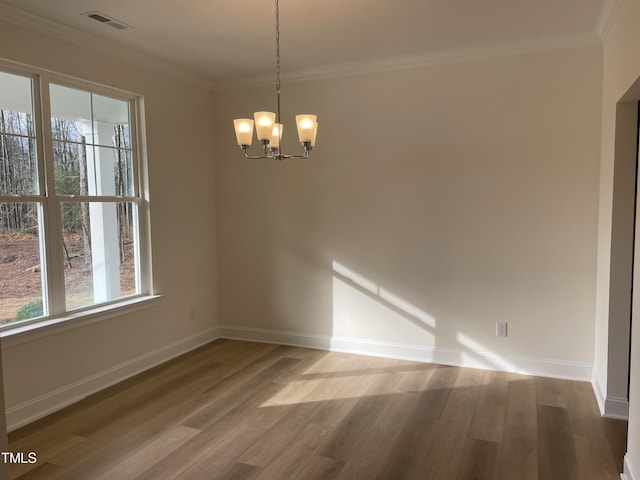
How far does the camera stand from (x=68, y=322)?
3355 millimetres

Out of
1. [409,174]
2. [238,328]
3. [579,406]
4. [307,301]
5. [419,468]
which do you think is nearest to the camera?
[419,468]

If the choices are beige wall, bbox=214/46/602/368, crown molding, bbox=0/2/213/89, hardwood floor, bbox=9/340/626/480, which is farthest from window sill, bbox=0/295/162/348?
crown molding, bbox=0/2/213/89

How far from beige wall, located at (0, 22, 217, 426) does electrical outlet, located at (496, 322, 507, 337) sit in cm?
281

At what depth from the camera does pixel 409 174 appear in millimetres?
4164

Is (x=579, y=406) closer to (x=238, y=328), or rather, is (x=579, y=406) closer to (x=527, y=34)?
(x=527, y=34)

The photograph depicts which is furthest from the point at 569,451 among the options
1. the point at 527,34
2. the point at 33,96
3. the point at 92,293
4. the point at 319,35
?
the point at 33,96

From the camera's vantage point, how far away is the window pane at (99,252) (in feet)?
11.5

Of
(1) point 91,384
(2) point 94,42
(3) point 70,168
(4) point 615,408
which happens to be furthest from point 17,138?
(4) point 615,408

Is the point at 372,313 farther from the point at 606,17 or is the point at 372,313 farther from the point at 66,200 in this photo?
the point at 606,17

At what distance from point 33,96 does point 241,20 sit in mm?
1498

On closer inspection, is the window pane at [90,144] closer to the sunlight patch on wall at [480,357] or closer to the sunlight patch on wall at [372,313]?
the sunlight patch on wall at [372,313]

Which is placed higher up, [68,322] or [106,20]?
[106,20]

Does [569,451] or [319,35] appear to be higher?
[319,35]

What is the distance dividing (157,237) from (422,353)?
2.57 m
